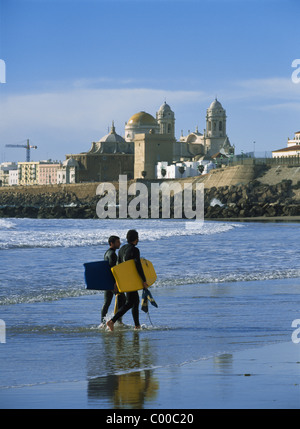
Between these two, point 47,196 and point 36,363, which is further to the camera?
point 47,196

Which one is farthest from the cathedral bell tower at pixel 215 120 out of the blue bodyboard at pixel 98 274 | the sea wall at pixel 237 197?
the blue bodyboard at pixel 98 274

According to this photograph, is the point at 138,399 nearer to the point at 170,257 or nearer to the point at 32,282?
the point at 32,282

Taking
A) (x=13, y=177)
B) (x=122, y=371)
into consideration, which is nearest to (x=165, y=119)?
(x=13, y=177)

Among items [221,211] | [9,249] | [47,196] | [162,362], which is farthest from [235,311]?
[47,196]

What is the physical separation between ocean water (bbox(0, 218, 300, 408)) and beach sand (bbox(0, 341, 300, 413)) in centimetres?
2

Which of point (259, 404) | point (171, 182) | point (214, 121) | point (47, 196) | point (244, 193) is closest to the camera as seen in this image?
point (259, 404)

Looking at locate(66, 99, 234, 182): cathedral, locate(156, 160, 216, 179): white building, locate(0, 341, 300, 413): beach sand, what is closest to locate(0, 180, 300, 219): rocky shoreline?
locate(156, 160, 216, 179): white building

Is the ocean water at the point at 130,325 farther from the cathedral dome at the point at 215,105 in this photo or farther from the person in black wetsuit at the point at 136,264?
the cathedral dome at the point at 215,105

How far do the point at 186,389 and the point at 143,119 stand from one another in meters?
118

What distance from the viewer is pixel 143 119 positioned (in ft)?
401

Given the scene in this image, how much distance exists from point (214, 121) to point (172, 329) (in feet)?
389

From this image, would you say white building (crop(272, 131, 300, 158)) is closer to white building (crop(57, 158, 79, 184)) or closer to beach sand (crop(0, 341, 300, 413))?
white building (crop(57, 158, 79, 184))

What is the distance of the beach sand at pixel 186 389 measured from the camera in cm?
472

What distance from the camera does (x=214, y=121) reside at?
411 ft
